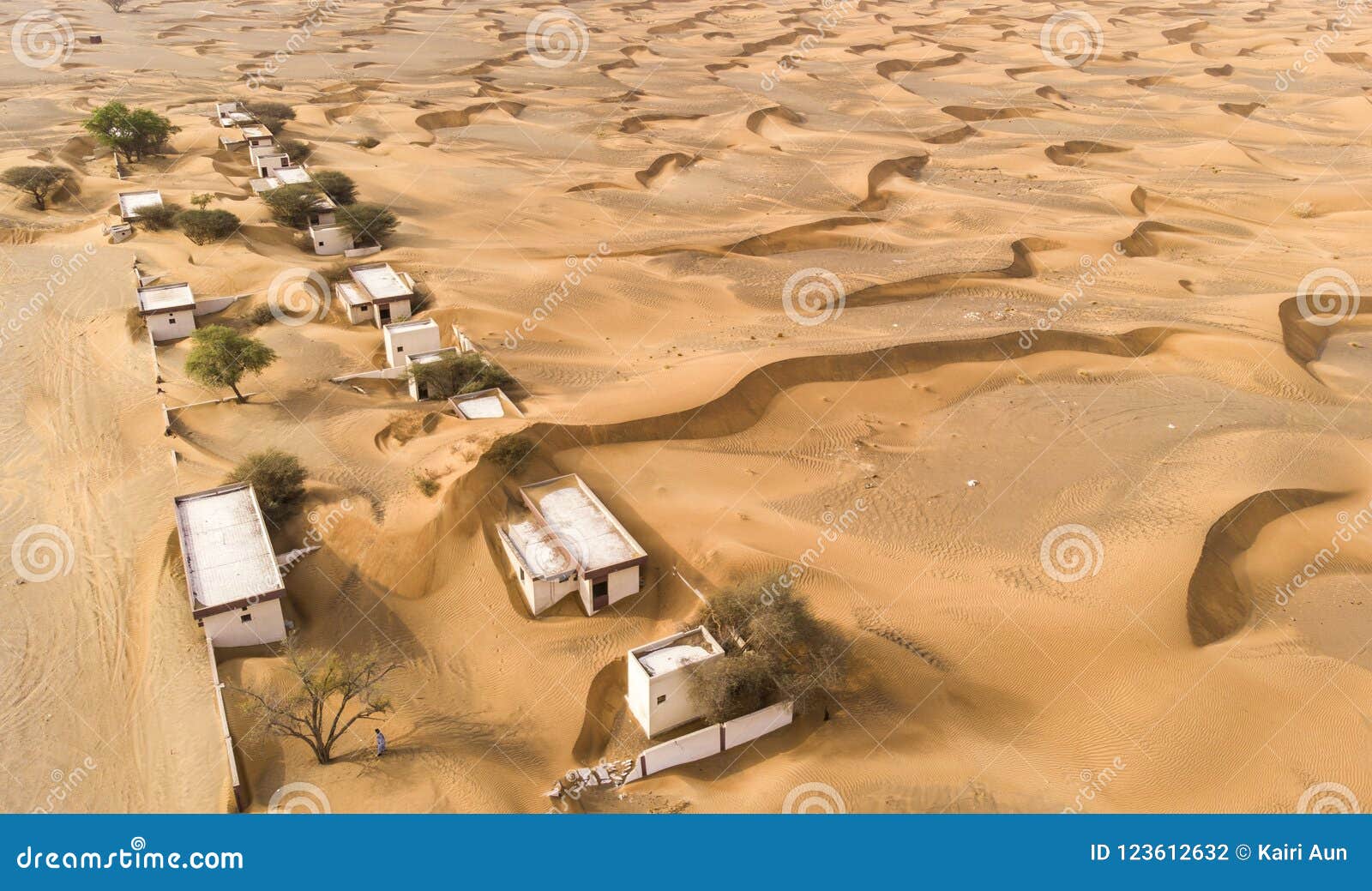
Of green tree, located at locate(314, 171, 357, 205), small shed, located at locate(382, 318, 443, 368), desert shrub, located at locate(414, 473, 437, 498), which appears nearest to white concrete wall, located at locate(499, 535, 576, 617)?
desert shrub, located at locate(414, 473, 437, 498)

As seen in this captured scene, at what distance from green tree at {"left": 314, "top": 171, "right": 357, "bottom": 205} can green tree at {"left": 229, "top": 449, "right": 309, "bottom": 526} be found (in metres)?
23.3

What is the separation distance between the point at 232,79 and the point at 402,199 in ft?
118

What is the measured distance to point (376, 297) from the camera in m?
33.4

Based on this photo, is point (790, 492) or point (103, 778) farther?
point (790, 492)

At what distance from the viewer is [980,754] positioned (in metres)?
17.3

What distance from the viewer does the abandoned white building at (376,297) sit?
1308 inches

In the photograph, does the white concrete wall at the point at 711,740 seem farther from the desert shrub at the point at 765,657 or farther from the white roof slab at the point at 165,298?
the white roof slab at the point at 165,298

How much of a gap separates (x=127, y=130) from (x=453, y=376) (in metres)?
33.4

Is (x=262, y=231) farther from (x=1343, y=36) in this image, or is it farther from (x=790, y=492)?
(x=1343, y=36)

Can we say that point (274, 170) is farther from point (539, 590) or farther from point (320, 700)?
point (320, 700)

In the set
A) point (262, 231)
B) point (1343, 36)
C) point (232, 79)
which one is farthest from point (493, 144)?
point (1343, 36)

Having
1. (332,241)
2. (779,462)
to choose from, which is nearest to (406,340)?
(332,241)

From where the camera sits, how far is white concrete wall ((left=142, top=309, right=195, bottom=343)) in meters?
31.8

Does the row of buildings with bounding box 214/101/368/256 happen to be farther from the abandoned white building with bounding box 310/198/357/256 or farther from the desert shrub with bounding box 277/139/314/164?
the desert shrub with bounding box 277/139/314/164
